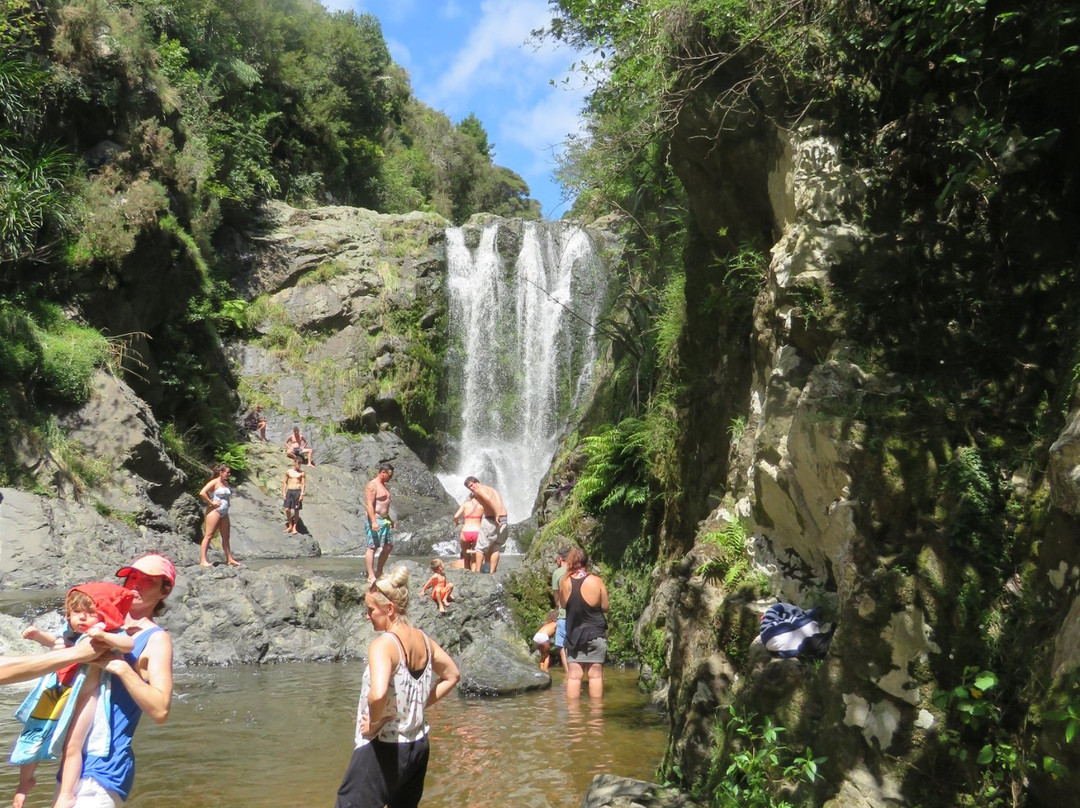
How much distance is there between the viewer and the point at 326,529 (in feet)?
66.5

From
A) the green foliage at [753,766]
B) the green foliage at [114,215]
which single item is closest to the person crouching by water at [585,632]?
the green foliage at [753,766]

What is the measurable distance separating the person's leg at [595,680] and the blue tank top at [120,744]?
493 centimetres

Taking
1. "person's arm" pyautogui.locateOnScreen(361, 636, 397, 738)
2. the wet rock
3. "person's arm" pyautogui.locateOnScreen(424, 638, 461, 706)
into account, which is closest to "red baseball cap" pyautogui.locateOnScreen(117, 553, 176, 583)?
"person's arm" pyautogui.locateOnScreen(361, 636, 397, 738)

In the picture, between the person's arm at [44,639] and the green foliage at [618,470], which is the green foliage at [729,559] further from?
the green foliage at [618,470]

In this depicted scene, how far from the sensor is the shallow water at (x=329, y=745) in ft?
18.7

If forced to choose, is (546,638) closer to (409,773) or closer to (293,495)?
(409,773)

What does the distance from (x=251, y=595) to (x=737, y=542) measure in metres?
6.66

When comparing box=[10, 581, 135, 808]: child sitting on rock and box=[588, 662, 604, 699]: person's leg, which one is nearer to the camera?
box=[10, 581, 135, 808]: child sitting on rock

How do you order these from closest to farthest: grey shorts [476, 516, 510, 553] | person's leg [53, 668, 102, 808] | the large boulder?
person's leg [53, 668, 102, 808]
the large boulder
grey shorts [476, 516, 510, 553]

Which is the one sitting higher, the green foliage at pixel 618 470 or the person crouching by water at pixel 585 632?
the green foliage at pixel 618 470

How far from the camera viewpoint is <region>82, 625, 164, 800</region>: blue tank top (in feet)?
10.3

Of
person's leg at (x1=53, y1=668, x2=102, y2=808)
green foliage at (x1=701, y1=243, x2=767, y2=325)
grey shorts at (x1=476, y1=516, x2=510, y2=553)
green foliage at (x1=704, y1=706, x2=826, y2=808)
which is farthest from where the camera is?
grey shorts at (x1=476, y1=516, x2=510, y2=553)

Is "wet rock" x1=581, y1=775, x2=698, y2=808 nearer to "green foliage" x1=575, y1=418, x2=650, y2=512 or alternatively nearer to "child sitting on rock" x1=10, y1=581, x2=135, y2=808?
"child sitting on rock" x1=10, y1=581, x2=135, y2=808

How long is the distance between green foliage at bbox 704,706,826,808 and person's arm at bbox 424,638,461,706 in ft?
4.59
